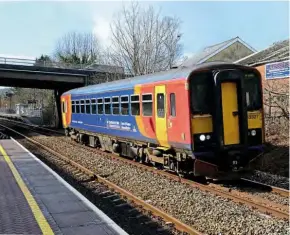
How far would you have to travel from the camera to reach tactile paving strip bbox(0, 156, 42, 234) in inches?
264

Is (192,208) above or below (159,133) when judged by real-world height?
below

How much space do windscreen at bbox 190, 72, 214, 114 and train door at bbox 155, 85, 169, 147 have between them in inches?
53.7

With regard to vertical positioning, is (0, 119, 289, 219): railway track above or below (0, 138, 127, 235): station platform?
below

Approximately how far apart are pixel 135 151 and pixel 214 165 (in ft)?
16.8

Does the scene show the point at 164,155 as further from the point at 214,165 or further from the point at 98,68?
the point at 98,68

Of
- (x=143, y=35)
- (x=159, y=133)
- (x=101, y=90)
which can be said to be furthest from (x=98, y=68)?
(x=159, y=133)

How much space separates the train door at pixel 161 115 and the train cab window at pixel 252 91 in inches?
89.1

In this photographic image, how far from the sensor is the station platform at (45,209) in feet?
22.0

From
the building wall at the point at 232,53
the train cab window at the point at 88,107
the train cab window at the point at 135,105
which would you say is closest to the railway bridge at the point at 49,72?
the building wall at the point at 232,53

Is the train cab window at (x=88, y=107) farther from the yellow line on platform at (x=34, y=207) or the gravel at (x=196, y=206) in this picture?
the yellow line on platform at (x=34, y=207)

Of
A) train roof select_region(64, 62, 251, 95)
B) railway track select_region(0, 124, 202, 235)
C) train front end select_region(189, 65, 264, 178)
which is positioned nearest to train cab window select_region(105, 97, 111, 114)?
train roof select_region(64, 62, 251, 95)

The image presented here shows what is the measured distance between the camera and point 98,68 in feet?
139

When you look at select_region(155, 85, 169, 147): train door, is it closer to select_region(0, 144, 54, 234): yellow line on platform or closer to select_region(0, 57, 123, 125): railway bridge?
select_region(0, 144, 54, 234): yellow line on platform

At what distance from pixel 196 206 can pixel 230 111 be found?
9.93ft
